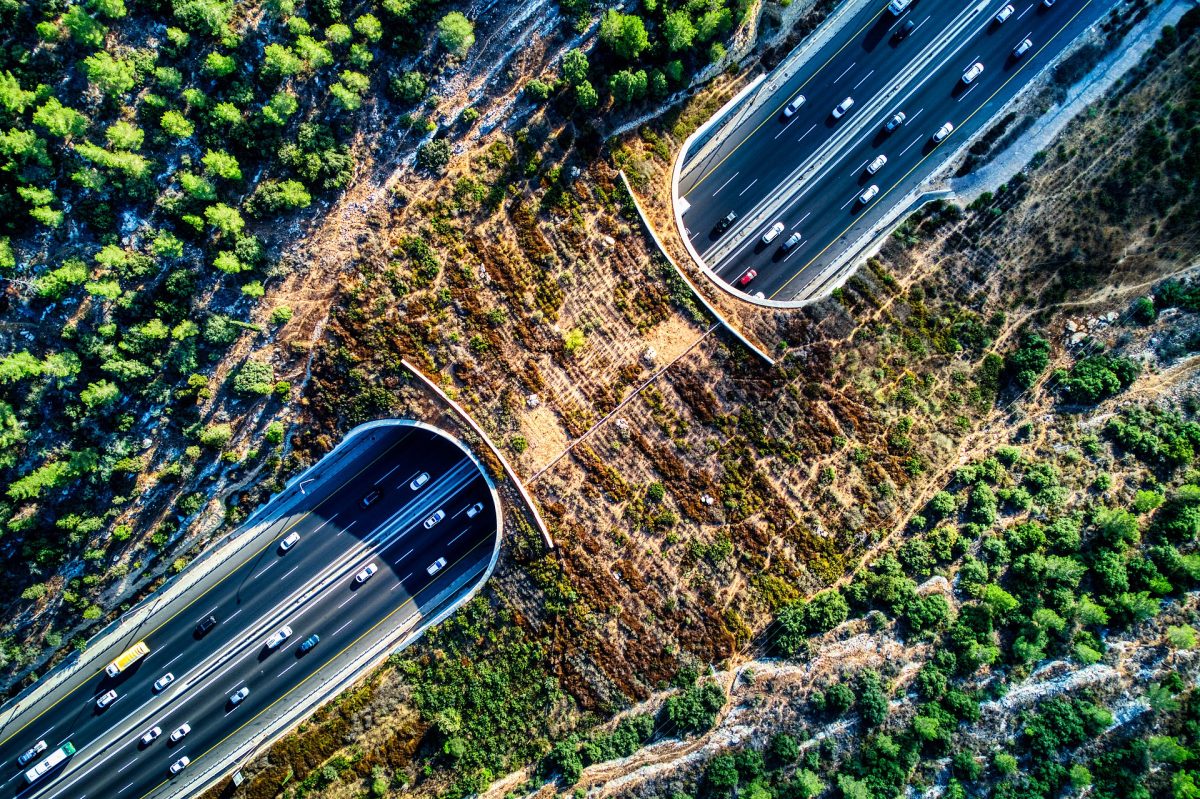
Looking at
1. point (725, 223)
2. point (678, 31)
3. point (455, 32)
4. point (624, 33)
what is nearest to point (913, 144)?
point (725, 223)

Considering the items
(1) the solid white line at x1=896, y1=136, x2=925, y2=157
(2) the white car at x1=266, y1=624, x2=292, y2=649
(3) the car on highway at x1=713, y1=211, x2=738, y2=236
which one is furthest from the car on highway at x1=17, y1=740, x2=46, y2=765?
(1) the solid white line at x1=896, y1=136, x2=925, y2=157

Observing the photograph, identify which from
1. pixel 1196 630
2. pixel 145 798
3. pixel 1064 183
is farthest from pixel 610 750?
pixel 1064 183

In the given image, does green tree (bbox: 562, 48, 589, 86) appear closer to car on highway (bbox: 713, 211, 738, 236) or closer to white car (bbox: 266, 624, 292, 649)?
car on highway (bbox: 713, 211, 738, 236)

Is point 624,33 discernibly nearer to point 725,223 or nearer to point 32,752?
point 725,223

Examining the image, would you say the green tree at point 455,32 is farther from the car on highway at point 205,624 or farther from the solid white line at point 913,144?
the car on highway at point 205,624

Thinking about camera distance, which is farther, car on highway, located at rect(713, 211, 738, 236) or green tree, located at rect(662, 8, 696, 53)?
car on highway, located at rect(713, 211, 738, 236)
